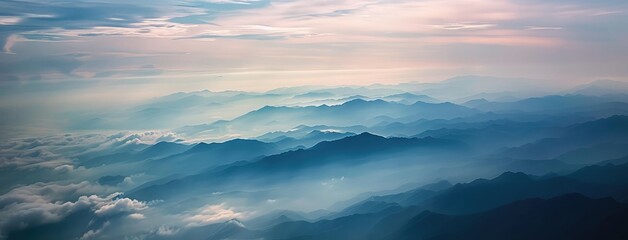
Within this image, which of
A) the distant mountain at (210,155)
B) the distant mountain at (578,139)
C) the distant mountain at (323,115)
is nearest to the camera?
the distant mountain at (578,139)

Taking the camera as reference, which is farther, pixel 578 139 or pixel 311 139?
pixel 311 139

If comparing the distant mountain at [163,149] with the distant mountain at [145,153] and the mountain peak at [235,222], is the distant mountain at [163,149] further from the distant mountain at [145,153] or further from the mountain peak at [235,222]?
the mountain peak at [235,222]

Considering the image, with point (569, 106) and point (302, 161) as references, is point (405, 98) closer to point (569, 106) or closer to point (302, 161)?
point (302, 161)

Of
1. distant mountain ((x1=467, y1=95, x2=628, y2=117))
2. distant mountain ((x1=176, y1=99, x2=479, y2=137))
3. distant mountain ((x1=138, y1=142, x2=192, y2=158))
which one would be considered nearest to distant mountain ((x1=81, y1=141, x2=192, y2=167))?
distant mountain ((x1=138, y1=142, x2=192, y2=158))

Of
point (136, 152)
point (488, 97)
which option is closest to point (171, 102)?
point (136, 152)

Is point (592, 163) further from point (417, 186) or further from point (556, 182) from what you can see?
point (417, 186)

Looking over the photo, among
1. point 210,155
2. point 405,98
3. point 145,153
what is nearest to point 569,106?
point 405,98

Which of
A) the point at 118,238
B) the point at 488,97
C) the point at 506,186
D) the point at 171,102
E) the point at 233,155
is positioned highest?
the point at 171,102

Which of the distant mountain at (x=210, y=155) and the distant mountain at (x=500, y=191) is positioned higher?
the distant mountain at (x=210, y=155)

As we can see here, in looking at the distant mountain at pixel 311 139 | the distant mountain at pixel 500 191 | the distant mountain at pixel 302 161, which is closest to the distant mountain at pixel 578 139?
the distant mountain at pixel 500 191
